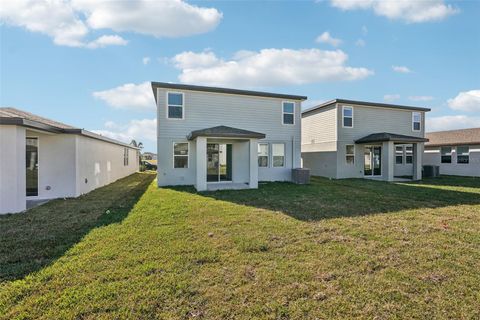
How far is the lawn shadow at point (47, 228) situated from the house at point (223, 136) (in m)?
4.15

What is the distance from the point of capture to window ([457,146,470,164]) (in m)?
19.6

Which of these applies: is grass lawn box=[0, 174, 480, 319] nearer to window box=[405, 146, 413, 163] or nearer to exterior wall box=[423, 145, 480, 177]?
window box=[405, 146, 413, 163]

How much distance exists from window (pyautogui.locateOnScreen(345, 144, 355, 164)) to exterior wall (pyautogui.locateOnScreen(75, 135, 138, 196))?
50.3ft

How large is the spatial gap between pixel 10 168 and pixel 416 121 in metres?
23.4

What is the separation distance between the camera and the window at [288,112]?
14.8 m

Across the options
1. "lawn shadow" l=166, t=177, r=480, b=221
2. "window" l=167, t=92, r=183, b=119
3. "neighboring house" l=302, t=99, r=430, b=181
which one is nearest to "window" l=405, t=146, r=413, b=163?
"neighboring house" l=302, t=99, r=430, b=181

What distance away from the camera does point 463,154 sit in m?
19.9

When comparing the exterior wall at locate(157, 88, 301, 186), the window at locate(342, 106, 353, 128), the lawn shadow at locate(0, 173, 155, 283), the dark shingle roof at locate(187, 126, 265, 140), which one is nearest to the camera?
the lawn shadow at locate(0, 173, 155, 283)

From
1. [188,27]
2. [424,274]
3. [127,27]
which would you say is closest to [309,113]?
[188,27]

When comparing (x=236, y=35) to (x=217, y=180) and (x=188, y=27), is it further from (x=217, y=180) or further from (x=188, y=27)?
(x=217, y=180)

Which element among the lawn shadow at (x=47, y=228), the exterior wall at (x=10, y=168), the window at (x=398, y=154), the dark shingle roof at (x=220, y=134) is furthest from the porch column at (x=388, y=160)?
the exterior wall at (x=10, y=168)

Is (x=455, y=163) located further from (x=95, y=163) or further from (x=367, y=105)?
(x=95, y=163)

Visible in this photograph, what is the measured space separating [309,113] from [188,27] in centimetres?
1143

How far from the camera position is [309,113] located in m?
19.4
